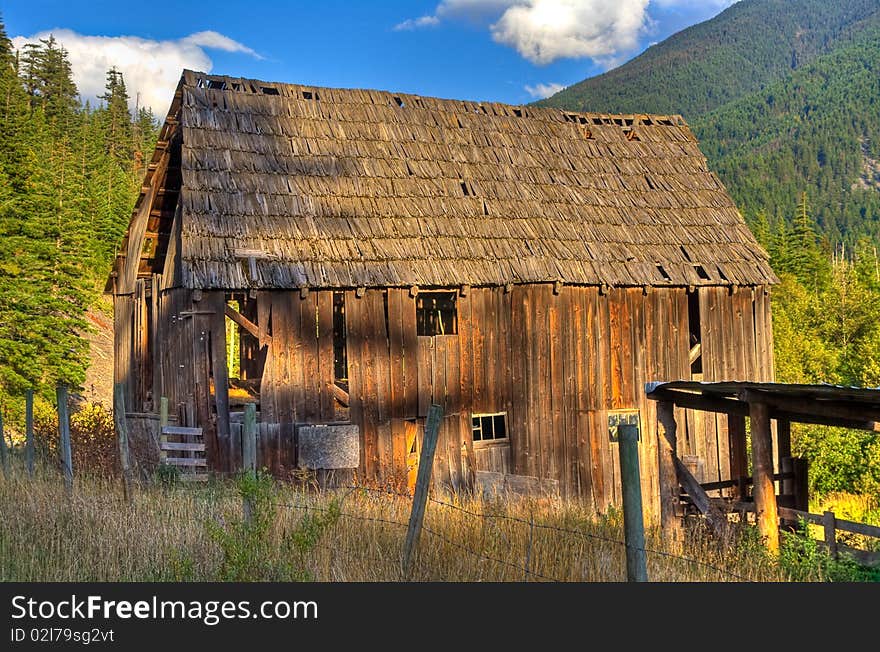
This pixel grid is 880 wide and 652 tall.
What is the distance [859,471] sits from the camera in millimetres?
36625

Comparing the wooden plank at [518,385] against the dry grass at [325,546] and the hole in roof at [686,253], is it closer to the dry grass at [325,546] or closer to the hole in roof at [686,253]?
the hole in roof at [686,253]

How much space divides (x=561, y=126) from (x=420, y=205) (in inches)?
230

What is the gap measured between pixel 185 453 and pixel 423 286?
5193 millimetres

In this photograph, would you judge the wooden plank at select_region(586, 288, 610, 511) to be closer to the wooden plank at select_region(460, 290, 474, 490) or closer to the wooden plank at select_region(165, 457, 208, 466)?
the wooden plank at select_region(460, 290, 474, 490)

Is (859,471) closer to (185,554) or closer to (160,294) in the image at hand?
(160,294)

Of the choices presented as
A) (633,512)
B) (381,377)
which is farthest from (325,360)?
(633,512)

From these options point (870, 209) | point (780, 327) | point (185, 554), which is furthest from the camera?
point (870, 209)

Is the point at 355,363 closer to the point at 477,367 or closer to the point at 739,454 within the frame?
the point at 477,367

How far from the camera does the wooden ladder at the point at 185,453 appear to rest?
13023 mm

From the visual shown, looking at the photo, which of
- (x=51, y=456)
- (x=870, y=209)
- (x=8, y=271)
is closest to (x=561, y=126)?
(x=51, y=456)

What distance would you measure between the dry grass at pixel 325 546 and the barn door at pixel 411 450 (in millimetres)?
5939

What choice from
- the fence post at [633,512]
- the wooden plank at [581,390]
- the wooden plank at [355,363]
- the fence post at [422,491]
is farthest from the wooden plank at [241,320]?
the fence post at [633,512]

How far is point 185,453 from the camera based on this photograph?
14.9 m

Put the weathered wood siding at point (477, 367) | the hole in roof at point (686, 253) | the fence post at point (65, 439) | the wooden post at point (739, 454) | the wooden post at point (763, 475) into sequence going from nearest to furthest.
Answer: the wooden post at point (763, 475), the fence post at point (65, 439), the wooden post at point (739, 454), the weathered wood siding at point (477, 367), the hole in roof at point (686, 253)
